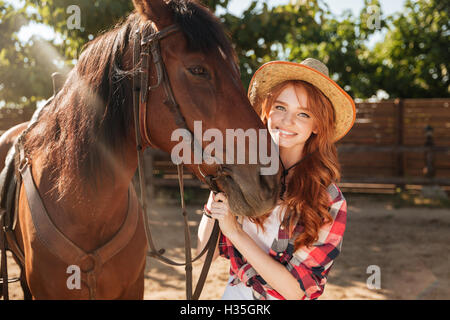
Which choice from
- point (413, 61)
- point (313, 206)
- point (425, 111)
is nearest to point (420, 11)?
point (413, 61)

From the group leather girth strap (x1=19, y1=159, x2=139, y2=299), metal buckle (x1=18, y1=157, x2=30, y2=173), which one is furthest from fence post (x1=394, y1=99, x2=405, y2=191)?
metal buckle (x1=18, y1=157, x2=30, y2=173)

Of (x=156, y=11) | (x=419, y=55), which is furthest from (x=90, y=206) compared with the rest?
(x=419, y=55)

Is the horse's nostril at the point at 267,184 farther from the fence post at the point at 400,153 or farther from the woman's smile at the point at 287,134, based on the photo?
the fence post at the point at 400,153

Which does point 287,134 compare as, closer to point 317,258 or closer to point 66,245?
point 317,258

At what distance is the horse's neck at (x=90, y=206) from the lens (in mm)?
1637

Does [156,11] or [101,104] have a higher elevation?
[156,11]

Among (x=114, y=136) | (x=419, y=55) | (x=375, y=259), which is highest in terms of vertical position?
(x=419, y=55)

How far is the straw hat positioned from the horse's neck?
739mm

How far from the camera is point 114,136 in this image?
157cm

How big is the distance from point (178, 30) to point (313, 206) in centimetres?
93

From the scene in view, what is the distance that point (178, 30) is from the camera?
1.46 metres

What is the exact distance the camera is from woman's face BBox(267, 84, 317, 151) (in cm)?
161

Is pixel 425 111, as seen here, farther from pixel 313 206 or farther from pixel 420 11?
pixel 313 206

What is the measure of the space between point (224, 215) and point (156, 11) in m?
0.88
